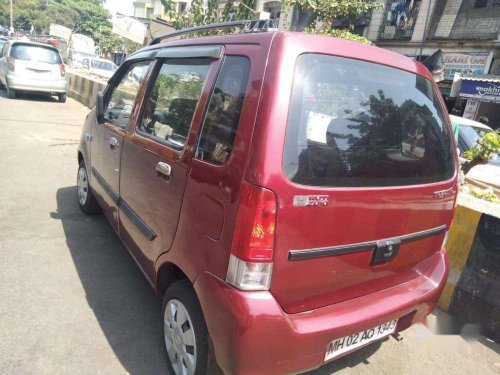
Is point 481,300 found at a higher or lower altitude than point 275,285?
lower

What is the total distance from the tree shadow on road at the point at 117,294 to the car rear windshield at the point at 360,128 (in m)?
1.57

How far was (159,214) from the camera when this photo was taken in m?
2.39

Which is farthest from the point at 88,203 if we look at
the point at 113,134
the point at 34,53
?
the point at 34,53

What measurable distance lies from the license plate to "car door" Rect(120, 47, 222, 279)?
996 mm

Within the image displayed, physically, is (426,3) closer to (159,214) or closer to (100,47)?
(159,214)

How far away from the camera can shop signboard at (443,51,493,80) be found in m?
14.4

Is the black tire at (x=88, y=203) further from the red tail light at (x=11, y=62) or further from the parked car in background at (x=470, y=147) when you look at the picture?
the red tail light at (x=11, y=62)

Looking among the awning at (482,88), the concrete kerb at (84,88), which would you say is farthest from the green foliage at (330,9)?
the awning at (482,88)

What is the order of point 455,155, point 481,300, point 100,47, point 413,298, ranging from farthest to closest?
1. point 100,47
2. point 481,300
3. point 455,155
4. point 413,298

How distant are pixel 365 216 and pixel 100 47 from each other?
5267 centimetres

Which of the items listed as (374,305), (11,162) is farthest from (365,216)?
(11,162)

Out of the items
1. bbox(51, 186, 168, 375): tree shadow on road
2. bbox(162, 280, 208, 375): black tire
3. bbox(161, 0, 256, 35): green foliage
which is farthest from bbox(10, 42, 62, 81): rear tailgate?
bbox(162, 280, 208, 375): black tire

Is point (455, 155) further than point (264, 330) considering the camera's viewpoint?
Yes

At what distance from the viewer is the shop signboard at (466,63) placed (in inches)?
567
